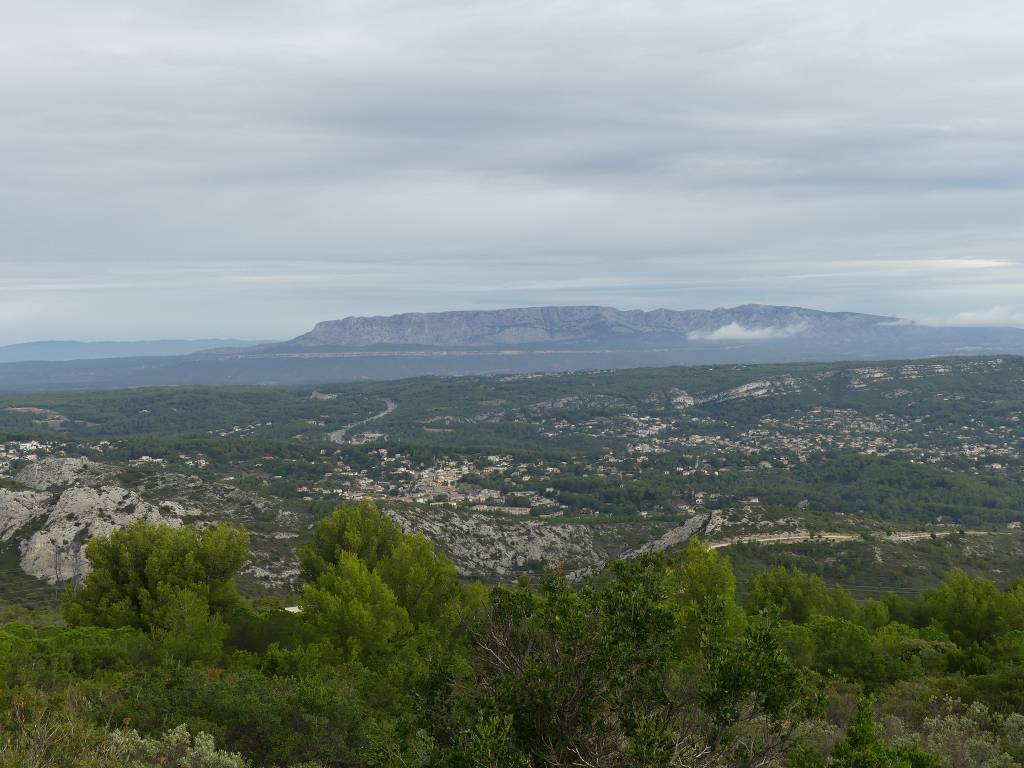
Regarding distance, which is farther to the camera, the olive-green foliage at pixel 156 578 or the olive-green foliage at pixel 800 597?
the olive-green foliage at pixel 800 597

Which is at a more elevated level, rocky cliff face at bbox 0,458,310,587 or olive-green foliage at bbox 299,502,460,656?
olive-green foliage at bbox 299,502,460,656

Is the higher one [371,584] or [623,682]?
[623,682]

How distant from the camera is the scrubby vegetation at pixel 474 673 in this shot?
32.6ft

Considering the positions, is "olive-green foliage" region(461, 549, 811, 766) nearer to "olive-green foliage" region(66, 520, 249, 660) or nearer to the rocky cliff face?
"olive-green foliage" region(66, 520, 249, 660)

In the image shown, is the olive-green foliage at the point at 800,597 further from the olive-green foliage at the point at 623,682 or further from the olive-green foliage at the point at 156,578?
the olive-green foliage at the point at 623,682

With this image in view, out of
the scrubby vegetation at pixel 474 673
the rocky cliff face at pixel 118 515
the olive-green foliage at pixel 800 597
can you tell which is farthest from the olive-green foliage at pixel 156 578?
the olive-green foliage at pixel 800 597

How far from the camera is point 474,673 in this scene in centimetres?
1221

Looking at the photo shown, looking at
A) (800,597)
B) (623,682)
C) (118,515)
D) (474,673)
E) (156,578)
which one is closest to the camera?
(623,682)

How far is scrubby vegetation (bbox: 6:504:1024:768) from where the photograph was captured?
9.95m

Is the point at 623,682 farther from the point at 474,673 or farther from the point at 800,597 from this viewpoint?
the point at 800,597

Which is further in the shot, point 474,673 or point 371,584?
point 371,584

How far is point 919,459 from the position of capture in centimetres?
13662

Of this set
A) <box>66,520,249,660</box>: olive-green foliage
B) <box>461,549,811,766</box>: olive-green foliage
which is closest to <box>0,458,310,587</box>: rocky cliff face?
<box>66,520,249,660</box>: olive-green foliage

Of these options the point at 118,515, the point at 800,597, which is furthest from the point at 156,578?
the point at 118,515
